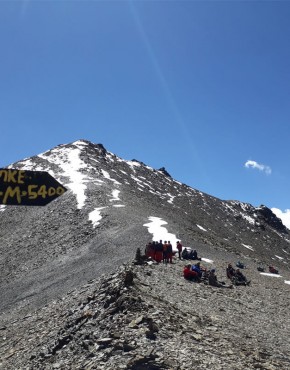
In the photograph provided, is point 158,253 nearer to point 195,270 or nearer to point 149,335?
point 195,270


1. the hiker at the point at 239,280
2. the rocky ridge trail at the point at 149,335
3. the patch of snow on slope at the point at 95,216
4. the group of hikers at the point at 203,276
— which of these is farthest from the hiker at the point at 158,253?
the patch of snow on slope at the point at 95,216

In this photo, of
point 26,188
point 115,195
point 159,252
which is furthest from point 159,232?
point 26,188

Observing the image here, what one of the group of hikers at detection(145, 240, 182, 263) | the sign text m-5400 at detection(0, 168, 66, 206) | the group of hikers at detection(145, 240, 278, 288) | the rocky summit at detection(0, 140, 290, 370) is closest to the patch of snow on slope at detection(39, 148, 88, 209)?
the rocky summit at detection(0, 140, 290, 370)

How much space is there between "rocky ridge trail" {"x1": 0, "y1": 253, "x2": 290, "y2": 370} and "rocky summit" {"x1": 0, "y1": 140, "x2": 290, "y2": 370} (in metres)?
0.05

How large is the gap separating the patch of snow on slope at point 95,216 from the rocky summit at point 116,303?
18 centimetres

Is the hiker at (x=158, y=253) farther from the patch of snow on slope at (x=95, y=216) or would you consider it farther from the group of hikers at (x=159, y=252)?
the patch of snow on slope at (x=95, y=216)

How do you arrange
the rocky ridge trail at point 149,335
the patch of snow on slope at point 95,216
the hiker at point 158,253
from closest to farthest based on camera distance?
the rocky ridge trail at point 149,335, the hiker at point 158,253, the patch of snow on slope at point 95,216

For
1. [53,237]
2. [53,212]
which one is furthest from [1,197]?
[53,212]

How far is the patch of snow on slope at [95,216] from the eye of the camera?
2223 inches

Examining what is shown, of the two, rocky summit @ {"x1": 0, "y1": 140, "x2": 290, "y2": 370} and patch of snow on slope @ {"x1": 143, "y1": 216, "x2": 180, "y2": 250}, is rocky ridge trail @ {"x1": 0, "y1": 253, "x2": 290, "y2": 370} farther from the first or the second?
patch of snow on slope @ {"x1": 143, "y1": 216, "x2": 180, "y2": 250}

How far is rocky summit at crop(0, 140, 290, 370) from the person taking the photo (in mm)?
11922

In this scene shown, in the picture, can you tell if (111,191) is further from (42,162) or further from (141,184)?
(42,162)

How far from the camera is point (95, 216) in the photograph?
5997 cm

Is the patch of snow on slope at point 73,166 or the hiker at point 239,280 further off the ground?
the patch of snow on slope at point 73,166
